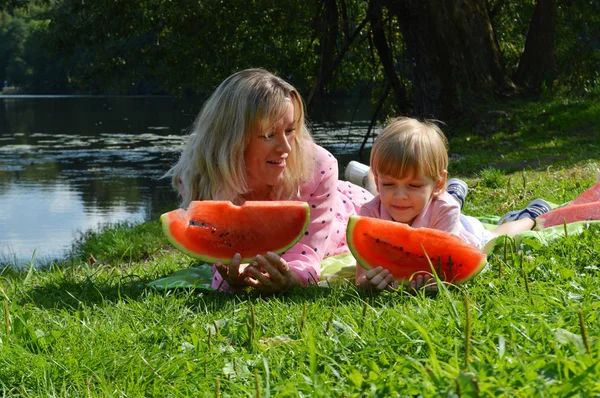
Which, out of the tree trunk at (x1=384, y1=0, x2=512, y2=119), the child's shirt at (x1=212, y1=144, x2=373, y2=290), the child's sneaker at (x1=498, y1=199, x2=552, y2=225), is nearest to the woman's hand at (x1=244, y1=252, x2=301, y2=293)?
the child's shirt at (x1=212, y1=144, x2=373, y2=290)

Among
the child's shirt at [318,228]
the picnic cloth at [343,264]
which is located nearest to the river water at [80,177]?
the picnic cloth at [343,264]

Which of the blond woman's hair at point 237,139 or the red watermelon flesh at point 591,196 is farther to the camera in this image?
the red watermelon flesh at point 591,196

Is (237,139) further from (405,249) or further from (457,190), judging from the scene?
(457,190)

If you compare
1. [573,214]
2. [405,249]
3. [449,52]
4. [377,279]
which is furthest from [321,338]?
[449,52]

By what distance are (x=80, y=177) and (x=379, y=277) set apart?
14.6 metres

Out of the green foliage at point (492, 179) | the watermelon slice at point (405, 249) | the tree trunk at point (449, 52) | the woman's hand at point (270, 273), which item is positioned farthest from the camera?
the tree trunk at point (449, 52)

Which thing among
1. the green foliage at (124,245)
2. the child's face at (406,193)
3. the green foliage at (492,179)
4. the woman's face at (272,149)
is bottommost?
the green foliage at (124,245)

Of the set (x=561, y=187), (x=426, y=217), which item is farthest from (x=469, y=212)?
(x=426, y=217)

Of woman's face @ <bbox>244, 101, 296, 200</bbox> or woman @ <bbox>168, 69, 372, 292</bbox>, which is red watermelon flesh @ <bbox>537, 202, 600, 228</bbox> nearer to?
woman @ <bbox>168, 69, 372, 292</bbox>

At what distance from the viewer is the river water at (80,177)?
1161 centimetres

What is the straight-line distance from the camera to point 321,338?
111 inches

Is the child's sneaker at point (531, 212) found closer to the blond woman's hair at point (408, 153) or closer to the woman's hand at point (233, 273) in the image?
the blond woman's hair at point (408, 153)

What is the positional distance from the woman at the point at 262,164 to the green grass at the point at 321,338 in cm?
26

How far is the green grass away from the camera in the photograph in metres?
2.20
